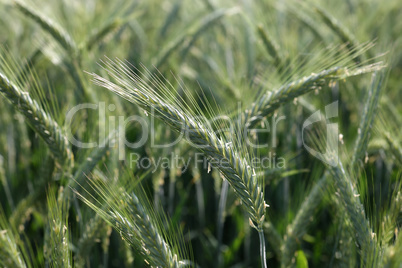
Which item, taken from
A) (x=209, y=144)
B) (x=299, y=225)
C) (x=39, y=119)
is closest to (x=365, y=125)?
(x=299, y=225)

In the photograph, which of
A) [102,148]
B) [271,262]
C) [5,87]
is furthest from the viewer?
[271,262]

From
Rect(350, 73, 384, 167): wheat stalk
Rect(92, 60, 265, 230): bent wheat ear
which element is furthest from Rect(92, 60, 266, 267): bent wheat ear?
Rect(350, 73, 384, 167): wheat stalk

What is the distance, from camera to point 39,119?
4.20 feet

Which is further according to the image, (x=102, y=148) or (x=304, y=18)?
(x=304, y=18)

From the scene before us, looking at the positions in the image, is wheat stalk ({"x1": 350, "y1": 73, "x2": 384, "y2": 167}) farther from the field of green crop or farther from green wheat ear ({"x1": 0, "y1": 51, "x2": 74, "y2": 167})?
green wheat ear ({"x1": 0, "y1": 51, "x2": 74, "y2": 167})

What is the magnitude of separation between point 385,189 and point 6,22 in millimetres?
3039

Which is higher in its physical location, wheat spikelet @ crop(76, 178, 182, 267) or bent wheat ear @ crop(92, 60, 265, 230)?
bent wheat ear @ crop(92, 60, 265, 230)

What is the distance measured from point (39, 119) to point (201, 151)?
0.60m

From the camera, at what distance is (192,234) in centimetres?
213

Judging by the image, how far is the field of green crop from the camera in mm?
1123

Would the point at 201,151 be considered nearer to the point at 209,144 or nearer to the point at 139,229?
the point at 209,144

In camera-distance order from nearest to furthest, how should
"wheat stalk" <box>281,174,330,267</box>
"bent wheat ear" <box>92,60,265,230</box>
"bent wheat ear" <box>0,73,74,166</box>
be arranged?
"bent wheat ear" <box>92,60,265,230</box> < "bent wheat ear" <box>0,73,74,166</box> < "wheat stalk" <box>281,174,330,267</box>

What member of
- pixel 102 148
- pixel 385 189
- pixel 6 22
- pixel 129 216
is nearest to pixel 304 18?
pixel 385 189

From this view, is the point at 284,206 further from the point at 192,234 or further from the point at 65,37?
the point at 65,37
